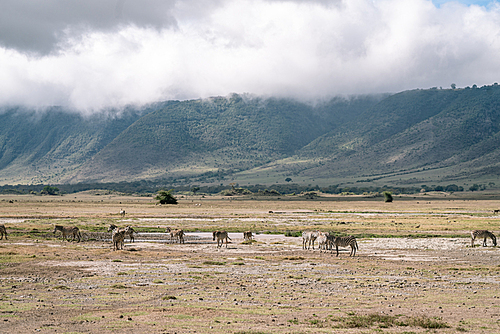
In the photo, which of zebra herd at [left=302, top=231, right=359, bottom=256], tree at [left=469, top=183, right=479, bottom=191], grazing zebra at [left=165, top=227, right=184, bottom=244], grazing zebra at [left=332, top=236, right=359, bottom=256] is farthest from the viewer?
tree at [left=469, top=183, right=479, bottom=191]

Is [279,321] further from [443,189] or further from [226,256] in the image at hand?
[443,189]

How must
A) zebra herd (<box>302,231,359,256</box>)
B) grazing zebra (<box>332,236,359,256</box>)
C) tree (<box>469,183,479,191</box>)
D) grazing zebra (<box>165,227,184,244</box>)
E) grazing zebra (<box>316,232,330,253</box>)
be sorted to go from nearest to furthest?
1. grazing zebra (<box>332,236,359,256</box>)
2. zebra herd (<box>302,231,359,256</box>)
3. grazing zebra (<box>316,232,330,253</box>)
4. grazing zebra (<box>165,227,184,244</box>)
5. tree (<box>469,183,479,191</box>)

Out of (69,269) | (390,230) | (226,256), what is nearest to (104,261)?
(69,269)

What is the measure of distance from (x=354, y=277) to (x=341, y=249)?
467 inches

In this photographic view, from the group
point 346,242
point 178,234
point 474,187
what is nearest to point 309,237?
point 346,242

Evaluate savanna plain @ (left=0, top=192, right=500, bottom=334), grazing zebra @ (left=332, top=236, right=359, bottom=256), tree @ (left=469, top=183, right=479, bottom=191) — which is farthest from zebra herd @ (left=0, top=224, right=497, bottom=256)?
tree @ (left=469, top=183, right=479, bottom=191)

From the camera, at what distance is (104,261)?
82.8 ft

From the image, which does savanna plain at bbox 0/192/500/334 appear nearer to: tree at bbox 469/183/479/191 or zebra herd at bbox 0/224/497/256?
zebra herd at bbox 0/224/497/256

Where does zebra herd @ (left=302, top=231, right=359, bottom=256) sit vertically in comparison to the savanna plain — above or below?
above

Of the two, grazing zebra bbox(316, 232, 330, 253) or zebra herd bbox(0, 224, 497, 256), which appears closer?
zebra herd bbox(0, 224, 497, 256)

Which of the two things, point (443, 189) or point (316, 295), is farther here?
point (443, 189)

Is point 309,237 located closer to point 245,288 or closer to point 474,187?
point 245,288

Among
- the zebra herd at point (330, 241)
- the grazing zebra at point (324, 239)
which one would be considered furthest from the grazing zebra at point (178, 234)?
the grazing zebra at point (324, 239)

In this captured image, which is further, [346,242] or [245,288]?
[346,242]
